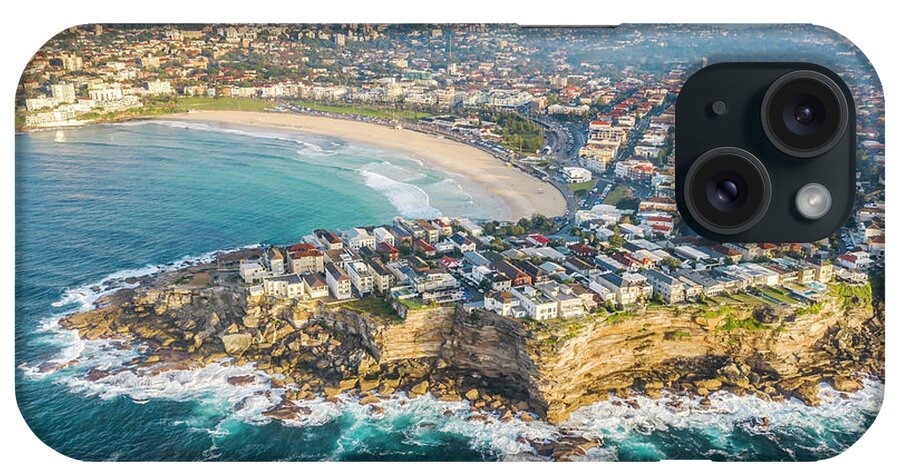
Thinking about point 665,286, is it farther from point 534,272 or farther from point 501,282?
point 501,282

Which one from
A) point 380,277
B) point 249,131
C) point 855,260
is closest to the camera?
point 855,260

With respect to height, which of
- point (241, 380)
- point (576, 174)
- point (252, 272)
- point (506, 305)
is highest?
point (576, 174)

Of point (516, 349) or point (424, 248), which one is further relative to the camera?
point (424, 248)

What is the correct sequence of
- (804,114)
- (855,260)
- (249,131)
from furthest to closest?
(249,131) → (855,260) → (804,114)

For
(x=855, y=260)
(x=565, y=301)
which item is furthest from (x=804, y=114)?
(x=565, y=301)

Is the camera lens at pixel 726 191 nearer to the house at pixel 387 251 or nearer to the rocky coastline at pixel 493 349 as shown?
the rocky coastline at pixel 493 349

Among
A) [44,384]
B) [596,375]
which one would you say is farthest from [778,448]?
[44,384]

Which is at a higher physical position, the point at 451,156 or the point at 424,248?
the point at 451,156
